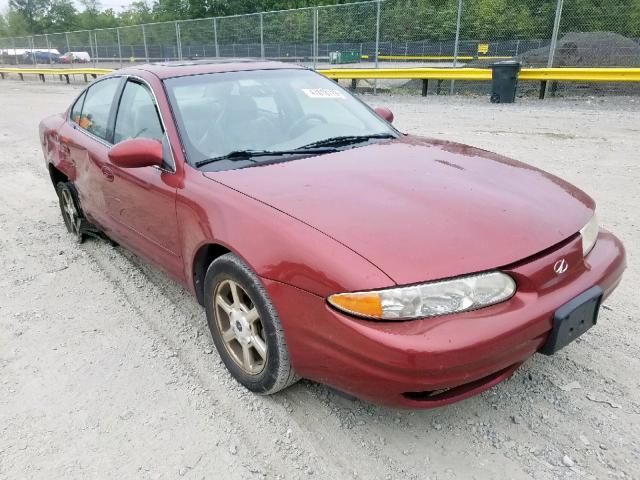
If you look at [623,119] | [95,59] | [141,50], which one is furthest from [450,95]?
[95,59]

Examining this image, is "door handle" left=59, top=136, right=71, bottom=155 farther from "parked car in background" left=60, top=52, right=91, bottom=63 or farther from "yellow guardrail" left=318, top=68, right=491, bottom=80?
"parked car in background" left=60, top=52, right=91, bottom=63

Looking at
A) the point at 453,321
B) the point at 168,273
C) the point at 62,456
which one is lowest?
the point at 62,456

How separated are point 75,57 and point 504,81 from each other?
2523 centimetres

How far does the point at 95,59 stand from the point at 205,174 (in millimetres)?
28683

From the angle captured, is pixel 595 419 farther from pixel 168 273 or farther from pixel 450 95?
pixel 450 95

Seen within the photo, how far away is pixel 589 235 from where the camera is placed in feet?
8.11

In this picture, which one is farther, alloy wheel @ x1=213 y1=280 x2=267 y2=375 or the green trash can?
the green trash can

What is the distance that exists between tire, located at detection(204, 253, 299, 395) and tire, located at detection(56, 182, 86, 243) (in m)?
2.39

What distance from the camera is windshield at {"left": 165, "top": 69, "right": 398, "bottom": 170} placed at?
9.73 ft

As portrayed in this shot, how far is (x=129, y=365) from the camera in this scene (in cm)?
290

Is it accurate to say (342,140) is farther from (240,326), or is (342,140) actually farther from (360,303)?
(360,303)

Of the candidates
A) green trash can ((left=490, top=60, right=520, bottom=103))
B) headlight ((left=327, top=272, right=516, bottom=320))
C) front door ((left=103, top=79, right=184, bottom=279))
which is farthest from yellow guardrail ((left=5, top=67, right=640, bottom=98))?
headlight ((left=327, top=272, right=516, bottom=320))

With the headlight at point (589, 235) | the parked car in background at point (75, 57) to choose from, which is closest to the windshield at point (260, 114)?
the headlight at point (589, 235)

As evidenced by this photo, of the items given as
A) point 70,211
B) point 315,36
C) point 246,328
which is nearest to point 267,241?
point 246,328
